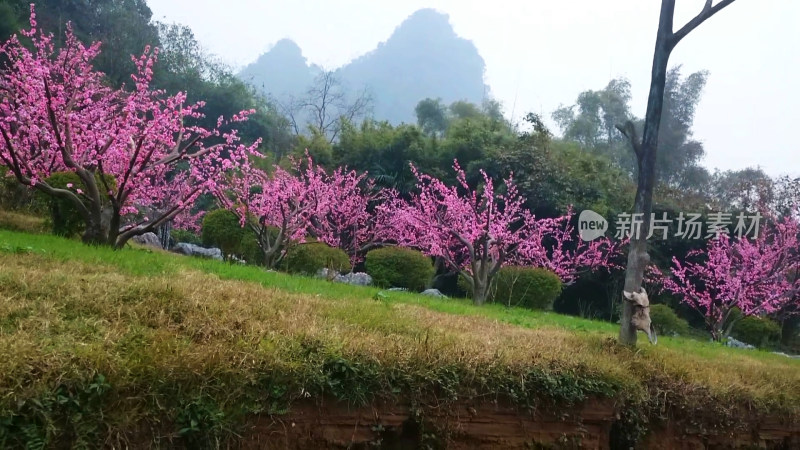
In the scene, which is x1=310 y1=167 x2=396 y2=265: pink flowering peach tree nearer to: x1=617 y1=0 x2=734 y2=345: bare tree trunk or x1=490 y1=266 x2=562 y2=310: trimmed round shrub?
x1=490 y1=266 x2=562 y2=310: trimmed round shrub

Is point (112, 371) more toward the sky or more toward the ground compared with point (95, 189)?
more toward the ground

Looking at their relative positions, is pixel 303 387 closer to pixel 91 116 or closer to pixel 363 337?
pixel 363 337

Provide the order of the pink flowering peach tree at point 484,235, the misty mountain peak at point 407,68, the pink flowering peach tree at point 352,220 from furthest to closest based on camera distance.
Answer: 1. the misty mountain peak at point 407,68
2. the pink flowering peach tree at point 352,220
3. the pink flowering peach tree at point 484,235

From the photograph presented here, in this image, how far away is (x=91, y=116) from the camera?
749 centimetres

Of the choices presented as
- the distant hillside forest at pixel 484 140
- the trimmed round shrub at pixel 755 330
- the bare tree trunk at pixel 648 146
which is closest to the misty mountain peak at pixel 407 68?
the distant hillside forest at pixel 484 140

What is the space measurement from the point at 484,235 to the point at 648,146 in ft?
15.3

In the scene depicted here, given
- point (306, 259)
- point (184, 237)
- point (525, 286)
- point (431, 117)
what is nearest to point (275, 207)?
point (306, 259)

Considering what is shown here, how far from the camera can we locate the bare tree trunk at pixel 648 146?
185 inches

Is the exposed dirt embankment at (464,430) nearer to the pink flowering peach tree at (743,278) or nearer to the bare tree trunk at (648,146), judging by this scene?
the bare tree trunk at (648,146)

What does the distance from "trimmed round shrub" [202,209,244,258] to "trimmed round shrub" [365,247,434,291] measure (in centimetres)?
275

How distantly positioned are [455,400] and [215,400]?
1.43 meters

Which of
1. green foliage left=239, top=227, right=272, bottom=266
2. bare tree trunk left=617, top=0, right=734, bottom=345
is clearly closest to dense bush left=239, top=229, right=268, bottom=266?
green foliage left=239, top=227, right=272, bottom=266

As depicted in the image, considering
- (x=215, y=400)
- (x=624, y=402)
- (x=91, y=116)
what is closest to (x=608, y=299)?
(x=624, y=402)

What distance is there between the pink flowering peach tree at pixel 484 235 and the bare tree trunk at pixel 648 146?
4.28m
